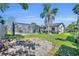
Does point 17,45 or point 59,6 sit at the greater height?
point 59,6

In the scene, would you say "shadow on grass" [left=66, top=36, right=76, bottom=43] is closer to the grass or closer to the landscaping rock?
the grass

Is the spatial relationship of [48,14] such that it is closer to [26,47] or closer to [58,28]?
[58,28]

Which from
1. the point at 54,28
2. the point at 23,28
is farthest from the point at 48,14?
the point at 23,28

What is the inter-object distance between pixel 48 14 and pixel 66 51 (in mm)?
311

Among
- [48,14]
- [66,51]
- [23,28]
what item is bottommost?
[66,51]

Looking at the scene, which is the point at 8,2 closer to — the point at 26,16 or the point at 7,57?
the point at 26,16

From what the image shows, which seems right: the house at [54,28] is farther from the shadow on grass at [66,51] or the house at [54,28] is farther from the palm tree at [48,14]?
the shadow on grass at [66,51]

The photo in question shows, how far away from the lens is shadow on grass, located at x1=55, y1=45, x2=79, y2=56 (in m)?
1.53

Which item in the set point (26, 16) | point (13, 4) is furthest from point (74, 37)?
point (13, 4)

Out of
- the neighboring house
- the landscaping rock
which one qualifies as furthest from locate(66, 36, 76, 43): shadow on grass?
the neighboring house

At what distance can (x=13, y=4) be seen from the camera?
1.55 metres

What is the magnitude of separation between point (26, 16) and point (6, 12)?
0.16 m

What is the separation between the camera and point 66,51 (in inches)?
60.6

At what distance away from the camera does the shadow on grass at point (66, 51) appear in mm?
Answer: 1529
